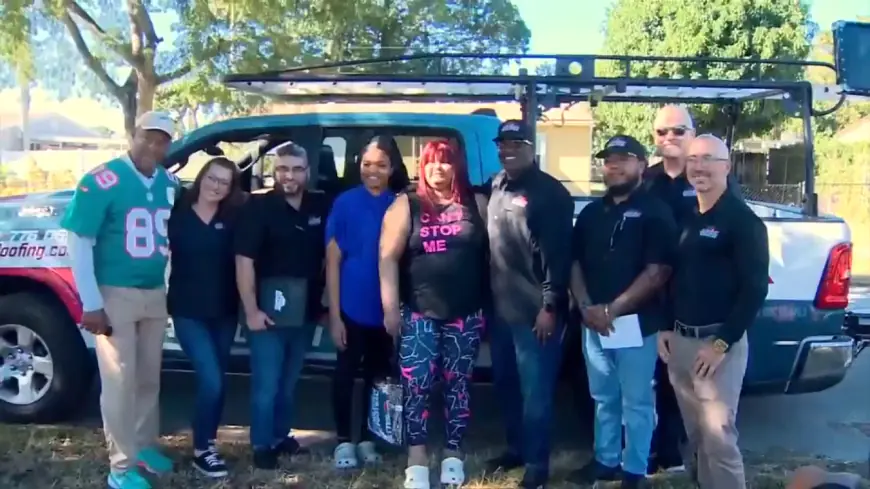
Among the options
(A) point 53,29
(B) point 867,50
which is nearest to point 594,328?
(B) point 867,50

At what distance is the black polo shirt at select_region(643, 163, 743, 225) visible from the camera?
459 centimetres

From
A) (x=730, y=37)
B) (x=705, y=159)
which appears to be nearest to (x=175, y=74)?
(x=730, y=37)

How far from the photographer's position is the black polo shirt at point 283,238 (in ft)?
15.2

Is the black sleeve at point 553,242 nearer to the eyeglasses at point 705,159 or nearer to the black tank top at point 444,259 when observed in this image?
the black tank top at point 444,259

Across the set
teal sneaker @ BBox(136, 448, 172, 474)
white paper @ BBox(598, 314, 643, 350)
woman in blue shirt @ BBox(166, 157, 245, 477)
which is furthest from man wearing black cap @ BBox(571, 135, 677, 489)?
teal sneaker @ BBox(136, 448, 172, 474)

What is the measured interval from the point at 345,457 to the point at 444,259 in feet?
4.29

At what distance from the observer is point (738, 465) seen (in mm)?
4062

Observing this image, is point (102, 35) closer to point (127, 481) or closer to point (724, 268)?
point (127, 481)

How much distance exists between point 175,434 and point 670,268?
10.4 ft

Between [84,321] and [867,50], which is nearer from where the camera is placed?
[867,50]

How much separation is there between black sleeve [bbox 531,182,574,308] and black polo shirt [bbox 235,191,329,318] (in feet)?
3.79

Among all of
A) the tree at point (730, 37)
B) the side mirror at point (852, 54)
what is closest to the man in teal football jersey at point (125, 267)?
the side mirror at point (852, 54)

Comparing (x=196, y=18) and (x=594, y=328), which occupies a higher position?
(x=196, y=18)

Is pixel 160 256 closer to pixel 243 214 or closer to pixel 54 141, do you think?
pixel 243 214
